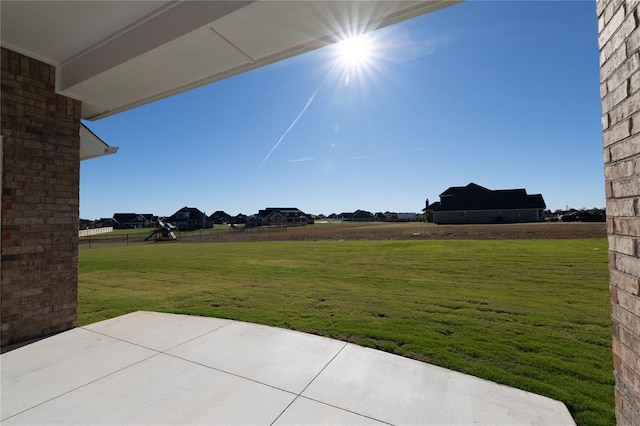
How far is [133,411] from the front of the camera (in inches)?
104

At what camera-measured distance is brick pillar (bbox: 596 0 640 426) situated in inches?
60.5

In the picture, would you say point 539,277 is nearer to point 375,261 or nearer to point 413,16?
point 375,261

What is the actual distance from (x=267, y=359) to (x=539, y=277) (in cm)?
846

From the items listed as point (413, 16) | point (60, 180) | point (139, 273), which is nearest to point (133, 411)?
point (60, 180)

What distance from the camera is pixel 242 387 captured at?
9.82ft

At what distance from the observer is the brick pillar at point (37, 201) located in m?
4.08

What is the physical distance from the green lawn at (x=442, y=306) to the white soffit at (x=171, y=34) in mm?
3889

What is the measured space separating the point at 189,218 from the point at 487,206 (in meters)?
67.1

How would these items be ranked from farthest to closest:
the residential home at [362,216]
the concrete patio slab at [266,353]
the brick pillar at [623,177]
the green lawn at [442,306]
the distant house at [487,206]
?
the residential home at [362,216]
the distant house at [487,206]
the green lawn at [442,306]
the concrete patio slab at [266,353]
the brick pillar at [623,177]

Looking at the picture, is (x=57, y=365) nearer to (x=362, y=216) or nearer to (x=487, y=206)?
(x=487, y=206)

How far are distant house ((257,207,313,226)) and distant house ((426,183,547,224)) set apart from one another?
37.6 m

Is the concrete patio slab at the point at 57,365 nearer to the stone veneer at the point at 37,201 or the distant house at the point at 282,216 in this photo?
the stone veneer at the point at 37,201

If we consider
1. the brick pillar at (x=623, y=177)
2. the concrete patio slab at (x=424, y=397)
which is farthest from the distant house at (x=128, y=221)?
the brick pillar at (x=623, y=177)

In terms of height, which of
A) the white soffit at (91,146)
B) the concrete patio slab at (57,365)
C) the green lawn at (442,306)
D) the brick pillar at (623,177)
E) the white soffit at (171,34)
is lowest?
the green lawn at (442,306)
